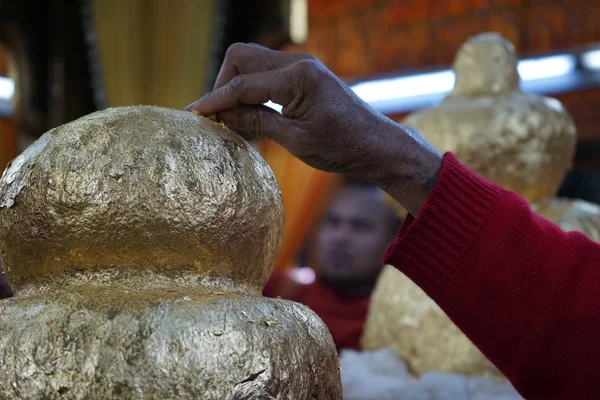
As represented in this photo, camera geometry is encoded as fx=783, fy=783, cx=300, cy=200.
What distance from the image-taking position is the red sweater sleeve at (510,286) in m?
0.77

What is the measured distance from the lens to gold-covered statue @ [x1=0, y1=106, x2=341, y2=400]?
51 centimetres

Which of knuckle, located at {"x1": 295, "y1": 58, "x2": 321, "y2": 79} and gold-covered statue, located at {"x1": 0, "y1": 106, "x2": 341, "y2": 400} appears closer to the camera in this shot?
gold-covered statue, located at {"x1": 0, "y1": 106, "x2": 341, "y2": 400}

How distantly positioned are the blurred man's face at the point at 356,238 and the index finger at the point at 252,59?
4.45 ft

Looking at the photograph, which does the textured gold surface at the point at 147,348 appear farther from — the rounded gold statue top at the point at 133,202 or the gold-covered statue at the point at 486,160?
the gold-covered statue at the point at 486,160

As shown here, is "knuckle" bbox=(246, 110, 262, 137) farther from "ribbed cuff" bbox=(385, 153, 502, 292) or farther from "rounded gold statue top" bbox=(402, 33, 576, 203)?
"rounded gold statue top" bbox=(402, 33, 576, 203)

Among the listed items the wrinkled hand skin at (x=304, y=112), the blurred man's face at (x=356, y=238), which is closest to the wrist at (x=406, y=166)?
the wrinkled hand skin at (x=304, y=112)

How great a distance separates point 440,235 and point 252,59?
258mm

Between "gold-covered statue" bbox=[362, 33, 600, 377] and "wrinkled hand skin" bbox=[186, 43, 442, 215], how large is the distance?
54 cm

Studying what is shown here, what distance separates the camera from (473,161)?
4.22 feet

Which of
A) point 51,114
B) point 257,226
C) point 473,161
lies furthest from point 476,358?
point 51,114

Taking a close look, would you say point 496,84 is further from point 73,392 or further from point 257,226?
point 73,392

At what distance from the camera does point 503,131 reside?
1.28m

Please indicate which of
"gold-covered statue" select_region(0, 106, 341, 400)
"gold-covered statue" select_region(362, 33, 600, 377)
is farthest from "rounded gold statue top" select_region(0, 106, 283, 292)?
"gold-covered statue" select_region(362, 33, 600, 377)

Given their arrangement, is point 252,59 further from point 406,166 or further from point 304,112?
point 406,166
